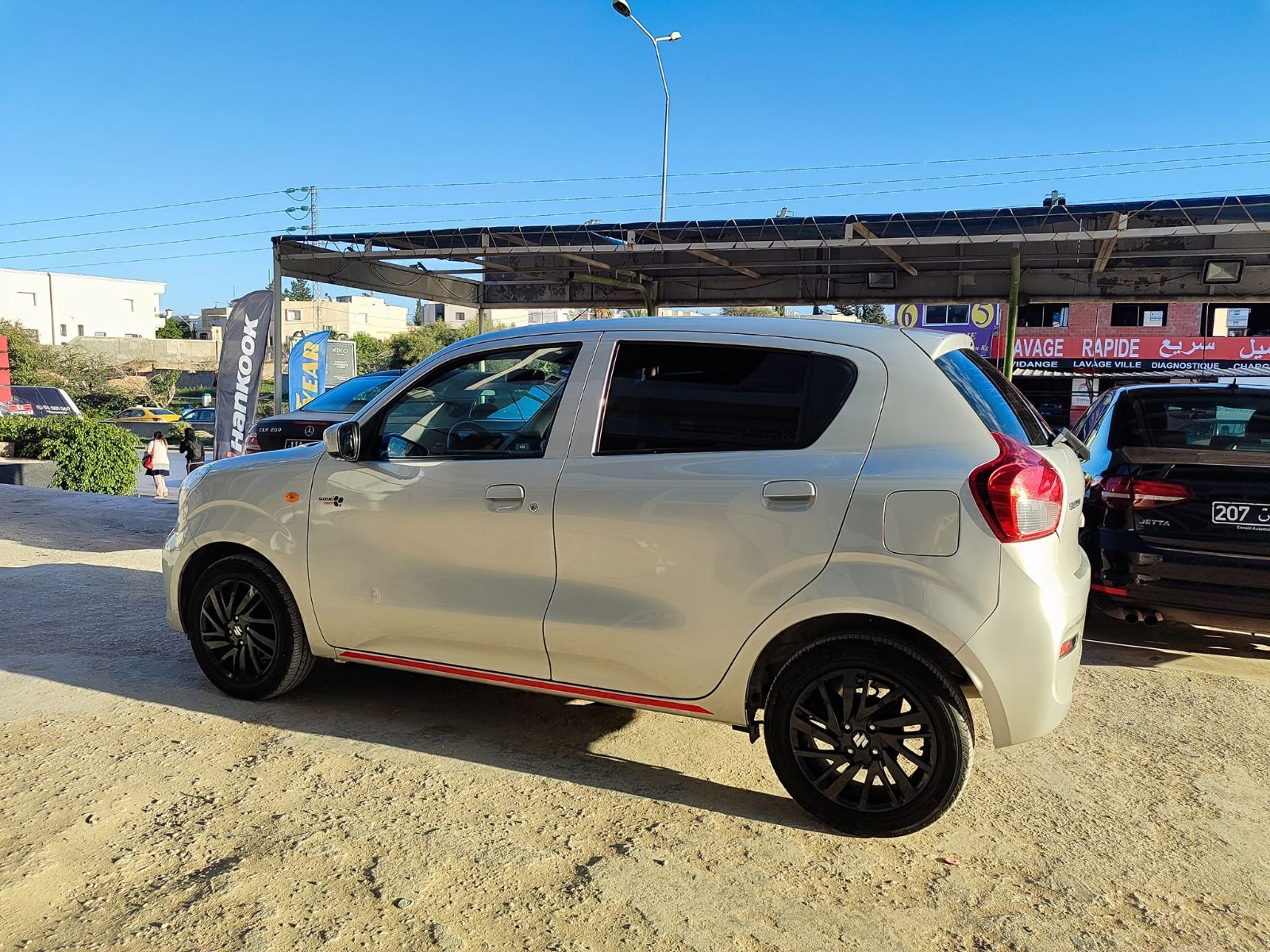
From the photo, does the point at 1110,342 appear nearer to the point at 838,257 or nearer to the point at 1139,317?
the point at 1139,317

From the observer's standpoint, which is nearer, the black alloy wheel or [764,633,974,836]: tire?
[764,633,974,836]: tire

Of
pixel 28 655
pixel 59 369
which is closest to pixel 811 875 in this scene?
pixel 28 655

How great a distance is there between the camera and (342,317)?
99562 mm

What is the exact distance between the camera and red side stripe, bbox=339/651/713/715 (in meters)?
3.72

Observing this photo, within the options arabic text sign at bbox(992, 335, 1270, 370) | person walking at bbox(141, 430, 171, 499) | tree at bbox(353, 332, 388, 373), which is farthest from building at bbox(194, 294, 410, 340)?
person walking at bbox(141, 430, 171, 499)

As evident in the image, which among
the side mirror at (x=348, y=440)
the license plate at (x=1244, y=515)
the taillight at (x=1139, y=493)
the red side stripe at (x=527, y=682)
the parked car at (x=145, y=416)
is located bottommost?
the parked car at (x=145, y=416)

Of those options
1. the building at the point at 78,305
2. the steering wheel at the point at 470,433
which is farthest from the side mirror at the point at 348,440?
the building at the point at 78,305

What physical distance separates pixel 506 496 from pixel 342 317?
101544 mm

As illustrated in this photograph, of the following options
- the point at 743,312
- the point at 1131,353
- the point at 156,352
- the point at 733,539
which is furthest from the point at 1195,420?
the point at 156,352

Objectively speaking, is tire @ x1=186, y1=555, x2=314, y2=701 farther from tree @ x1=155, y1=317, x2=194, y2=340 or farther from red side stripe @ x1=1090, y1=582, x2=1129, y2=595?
tree @ x1=155, y1=317, x2=194, y2=340

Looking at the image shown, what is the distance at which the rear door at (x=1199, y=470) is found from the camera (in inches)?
198

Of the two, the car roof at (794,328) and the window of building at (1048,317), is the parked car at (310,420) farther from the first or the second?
the window of building at (1048,317)

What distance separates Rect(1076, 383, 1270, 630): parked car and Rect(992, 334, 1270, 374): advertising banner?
3214cm

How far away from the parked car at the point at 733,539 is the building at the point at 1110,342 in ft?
107
